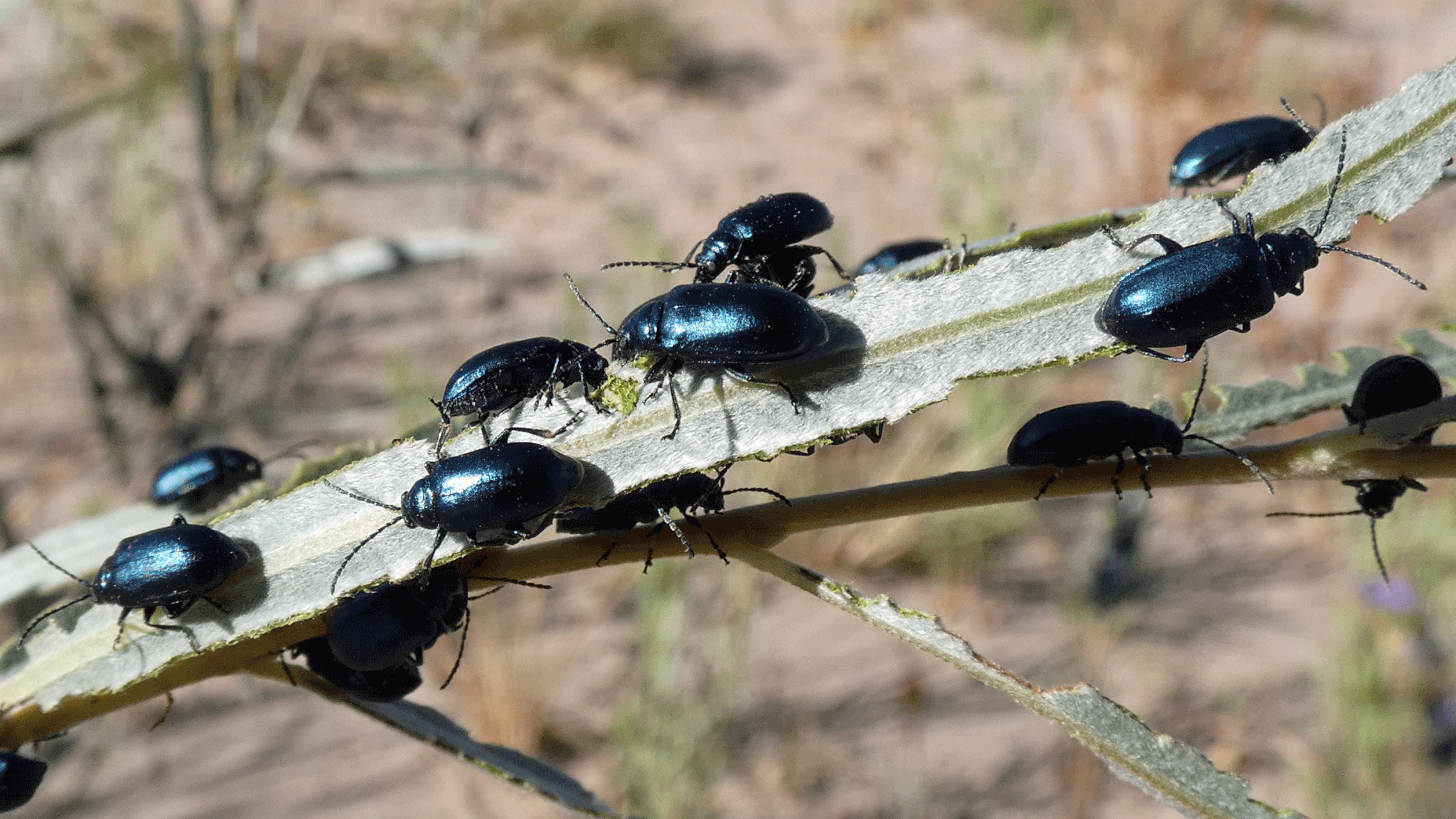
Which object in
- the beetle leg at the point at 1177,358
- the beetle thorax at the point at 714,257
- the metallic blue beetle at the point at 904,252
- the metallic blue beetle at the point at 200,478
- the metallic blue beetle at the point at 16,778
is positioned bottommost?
the metallic blue beetle at the point at 16,778

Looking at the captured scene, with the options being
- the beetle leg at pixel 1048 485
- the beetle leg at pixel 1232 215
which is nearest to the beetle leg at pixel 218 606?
the beetle leg at pixel 1048 485

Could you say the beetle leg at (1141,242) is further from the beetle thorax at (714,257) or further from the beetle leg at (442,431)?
the beetle leg at (442,431)

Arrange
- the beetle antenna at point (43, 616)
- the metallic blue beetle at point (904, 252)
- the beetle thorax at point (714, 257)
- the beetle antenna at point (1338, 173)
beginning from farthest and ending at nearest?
the beetle thorax at point (714, 257) < the metallic blue beetle at point (904, 252) < the beetle antenna at point (43, 616) < the beetle antenna at point (1338, 173)

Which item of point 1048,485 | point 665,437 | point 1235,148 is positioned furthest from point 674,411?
point 1235,148

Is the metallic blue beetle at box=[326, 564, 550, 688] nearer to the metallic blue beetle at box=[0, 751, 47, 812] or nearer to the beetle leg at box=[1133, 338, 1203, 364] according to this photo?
the metallic blue beetle at box=[0, 751, 47, 812]


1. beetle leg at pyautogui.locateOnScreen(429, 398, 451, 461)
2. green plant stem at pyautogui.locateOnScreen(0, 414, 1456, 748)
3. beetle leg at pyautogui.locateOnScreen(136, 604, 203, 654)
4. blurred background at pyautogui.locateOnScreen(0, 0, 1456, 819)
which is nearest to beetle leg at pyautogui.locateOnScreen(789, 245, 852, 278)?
green plant stem at pyautogui.locateOnScreen(0, 414, 1456, 748)

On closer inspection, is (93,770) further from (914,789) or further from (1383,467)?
(1383,467)
